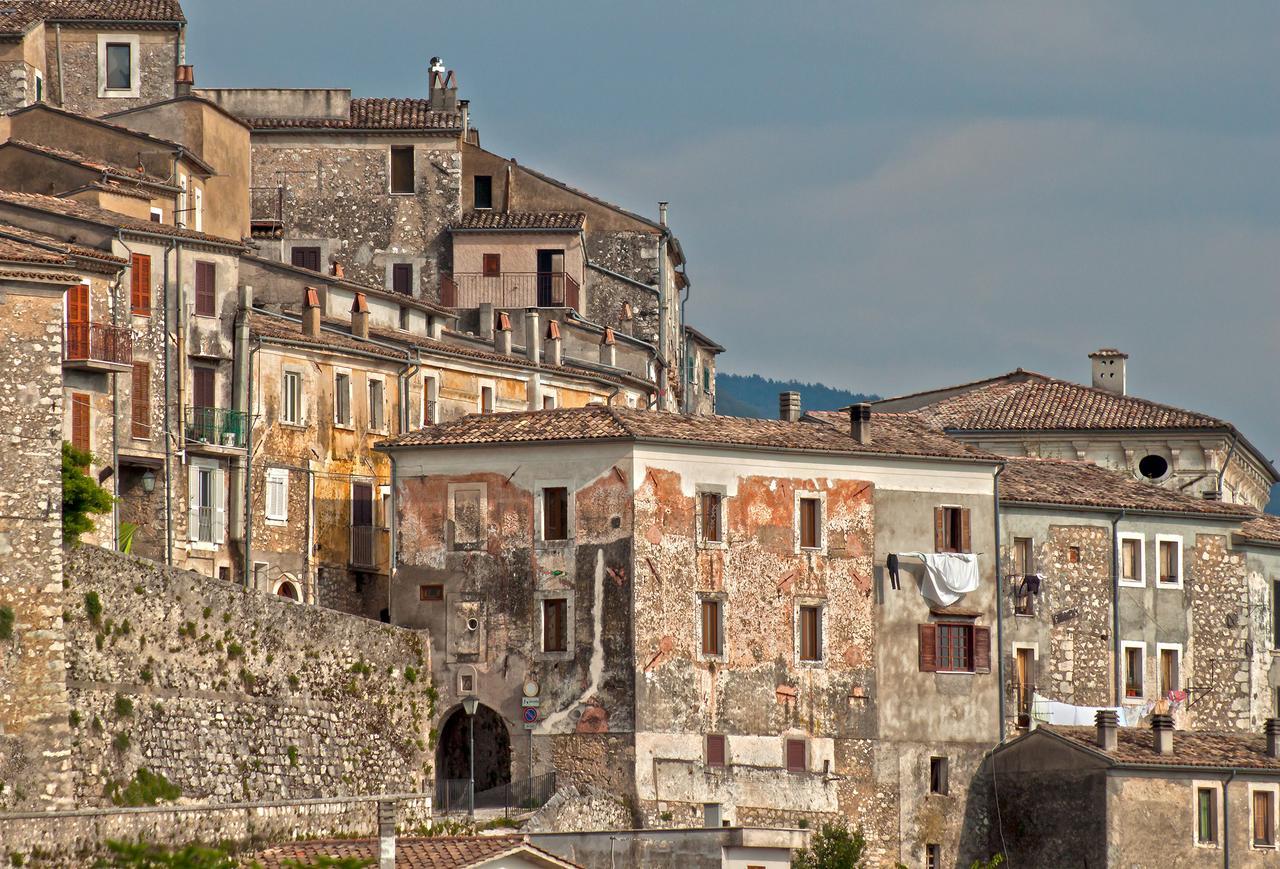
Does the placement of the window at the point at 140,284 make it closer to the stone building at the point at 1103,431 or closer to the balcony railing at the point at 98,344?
the balcony railing at the point at 98,344

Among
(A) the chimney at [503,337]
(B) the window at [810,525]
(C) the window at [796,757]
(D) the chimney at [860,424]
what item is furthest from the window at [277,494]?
(D) the chimney at [860,424]

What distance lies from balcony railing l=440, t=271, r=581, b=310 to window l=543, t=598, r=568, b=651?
22454 mm

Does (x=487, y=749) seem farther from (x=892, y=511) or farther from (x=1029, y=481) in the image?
(x=1029, y=481)

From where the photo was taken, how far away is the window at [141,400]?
2494 inches

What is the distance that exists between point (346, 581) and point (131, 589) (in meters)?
14.2

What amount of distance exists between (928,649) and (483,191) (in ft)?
88.6

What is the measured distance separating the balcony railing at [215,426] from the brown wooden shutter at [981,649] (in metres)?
A: 16.5

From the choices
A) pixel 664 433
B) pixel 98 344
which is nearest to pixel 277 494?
pixel 98 344

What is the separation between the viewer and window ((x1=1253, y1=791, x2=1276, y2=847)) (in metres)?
66.1

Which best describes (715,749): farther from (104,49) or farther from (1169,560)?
(104,49)

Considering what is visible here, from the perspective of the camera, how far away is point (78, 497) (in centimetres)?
5684

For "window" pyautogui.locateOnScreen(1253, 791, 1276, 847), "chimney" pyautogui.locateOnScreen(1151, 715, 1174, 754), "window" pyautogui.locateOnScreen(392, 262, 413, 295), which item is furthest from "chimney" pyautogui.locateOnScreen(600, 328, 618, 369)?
"window" pyautogui.locateOnScreen(1253, 791, 1276, 847)

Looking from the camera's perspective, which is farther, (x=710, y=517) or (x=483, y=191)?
(x=483, y=191)

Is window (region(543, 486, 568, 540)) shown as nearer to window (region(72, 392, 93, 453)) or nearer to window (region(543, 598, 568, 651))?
window (region(543, 598, 568, 651))
